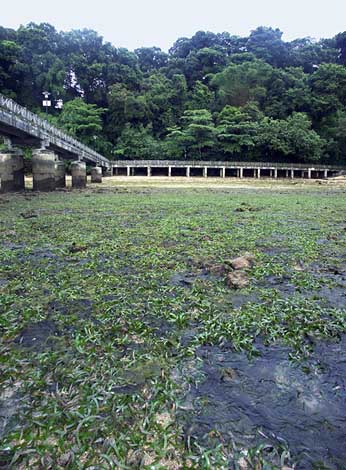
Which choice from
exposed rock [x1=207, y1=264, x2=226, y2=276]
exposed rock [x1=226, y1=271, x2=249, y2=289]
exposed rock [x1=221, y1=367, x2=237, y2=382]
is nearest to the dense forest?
exposed rock [x1=207, y1=264, x2=226, y2=276]

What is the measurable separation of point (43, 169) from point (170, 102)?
44.1 m

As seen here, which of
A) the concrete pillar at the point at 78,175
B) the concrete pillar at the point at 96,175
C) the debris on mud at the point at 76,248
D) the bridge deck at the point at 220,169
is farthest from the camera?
the bridge deck at the point at 220,169

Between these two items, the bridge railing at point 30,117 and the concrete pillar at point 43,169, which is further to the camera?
the concrete pillar at point 43,169

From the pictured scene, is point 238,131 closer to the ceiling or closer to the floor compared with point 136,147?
closer to the ceiling

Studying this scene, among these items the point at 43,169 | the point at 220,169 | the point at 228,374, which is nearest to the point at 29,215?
the point at 228,374

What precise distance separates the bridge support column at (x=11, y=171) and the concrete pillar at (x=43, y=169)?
35.9 inches

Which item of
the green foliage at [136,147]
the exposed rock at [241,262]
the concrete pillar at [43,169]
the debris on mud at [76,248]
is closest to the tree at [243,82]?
the green foliage at [136,147]

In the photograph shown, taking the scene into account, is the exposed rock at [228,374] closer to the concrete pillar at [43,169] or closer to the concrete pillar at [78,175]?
the concrete pillar at [43,169]

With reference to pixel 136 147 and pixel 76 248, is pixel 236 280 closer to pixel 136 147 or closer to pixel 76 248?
pixel 76 248

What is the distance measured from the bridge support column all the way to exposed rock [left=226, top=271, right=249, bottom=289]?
17874 millimetres

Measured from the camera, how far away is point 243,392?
252cm

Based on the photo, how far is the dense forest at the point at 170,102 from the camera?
5019cm

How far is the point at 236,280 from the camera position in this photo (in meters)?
4.72

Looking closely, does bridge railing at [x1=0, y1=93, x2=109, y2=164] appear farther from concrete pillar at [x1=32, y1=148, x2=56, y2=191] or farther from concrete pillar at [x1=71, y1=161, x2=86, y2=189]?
concrete pillar at [x1=71, y1=161, x2=86, y2=189]
